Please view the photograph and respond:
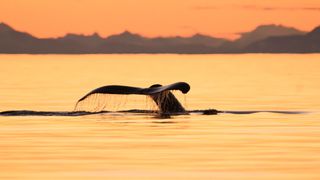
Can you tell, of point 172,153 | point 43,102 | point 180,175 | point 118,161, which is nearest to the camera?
point 180,175

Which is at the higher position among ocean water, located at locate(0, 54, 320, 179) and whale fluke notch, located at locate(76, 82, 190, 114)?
whale fluke notch, located at locate(76, 82, 190, 114)

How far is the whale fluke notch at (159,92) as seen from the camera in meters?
33.2

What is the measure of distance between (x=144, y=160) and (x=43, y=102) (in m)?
29.2

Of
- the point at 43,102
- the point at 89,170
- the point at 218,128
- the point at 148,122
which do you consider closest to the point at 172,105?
the point at 148,122

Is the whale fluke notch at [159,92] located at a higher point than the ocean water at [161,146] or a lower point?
higher

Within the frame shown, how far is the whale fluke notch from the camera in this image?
1308 inches

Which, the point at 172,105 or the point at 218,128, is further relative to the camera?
the point at 172,105

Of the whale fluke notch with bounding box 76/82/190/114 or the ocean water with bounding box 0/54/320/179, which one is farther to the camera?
the whale fluke notch with bounding box 76/82/190/114

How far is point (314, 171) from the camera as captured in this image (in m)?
22.2

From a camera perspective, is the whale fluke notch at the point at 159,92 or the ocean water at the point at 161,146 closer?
the ocean water at the point at 161,146

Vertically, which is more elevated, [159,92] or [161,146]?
[159,92]

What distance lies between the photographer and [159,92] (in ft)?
116

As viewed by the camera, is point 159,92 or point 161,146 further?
point 159,92

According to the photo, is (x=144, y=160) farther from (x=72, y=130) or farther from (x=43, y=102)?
(x=43, y=102)
